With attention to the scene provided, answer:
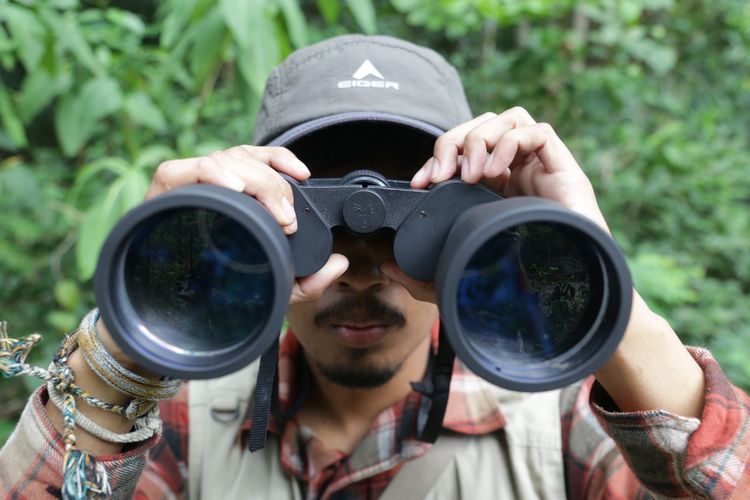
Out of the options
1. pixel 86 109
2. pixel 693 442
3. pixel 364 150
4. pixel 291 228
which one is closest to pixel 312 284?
pixel 291 228

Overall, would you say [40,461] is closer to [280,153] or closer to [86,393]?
[86,393]

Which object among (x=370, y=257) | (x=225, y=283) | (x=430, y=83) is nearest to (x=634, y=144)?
(x=430, y=83)

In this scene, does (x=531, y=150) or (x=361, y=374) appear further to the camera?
(x=361, y=374)

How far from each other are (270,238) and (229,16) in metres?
0.75

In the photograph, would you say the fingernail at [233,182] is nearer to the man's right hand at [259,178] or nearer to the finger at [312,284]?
the man's right hand at [259,178]

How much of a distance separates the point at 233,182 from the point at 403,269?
250 mm

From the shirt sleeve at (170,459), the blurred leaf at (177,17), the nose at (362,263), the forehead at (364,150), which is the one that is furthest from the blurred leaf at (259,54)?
the shirt sleeve at (170,459)

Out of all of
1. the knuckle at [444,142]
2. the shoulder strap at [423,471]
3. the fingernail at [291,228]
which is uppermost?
the knuckle at [444,142]

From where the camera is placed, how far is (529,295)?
31.2 inches

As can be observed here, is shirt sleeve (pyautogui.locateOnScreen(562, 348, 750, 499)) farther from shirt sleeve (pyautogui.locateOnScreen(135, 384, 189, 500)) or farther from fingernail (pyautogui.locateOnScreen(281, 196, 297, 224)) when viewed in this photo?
shirt sleeve (pyautogui.locateOnScreen(135, 384, 189, 500))

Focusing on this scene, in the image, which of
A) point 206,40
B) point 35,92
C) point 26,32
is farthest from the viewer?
point 35,92

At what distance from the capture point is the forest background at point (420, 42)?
1439 mm

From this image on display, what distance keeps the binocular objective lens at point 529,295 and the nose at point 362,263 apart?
0.24m

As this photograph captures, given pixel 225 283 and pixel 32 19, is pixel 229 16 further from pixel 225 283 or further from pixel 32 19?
pixel 225 283
